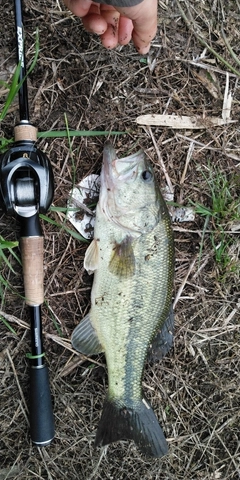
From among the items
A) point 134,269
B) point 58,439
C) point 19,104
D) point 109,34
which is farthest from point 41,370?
point 109,34

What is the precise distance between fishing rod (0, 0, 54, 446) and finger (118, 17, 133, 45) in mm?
486

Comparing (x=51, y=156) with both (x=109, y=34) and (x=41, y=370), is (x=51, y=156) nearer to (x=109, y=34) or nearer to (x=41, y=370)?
(x=109, y=34)

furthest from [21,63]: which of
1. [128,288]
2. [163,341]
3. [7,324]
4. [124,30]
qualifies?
[163,341]

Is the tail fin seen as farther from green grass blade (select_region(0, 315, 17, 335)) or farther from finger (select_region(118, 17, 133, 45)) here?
finger (select_region(118, 17, 133, 45))

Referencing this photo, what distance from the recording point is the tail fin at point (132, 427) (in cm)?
254

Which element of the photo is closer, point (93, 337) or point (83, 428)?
point (93, 337)

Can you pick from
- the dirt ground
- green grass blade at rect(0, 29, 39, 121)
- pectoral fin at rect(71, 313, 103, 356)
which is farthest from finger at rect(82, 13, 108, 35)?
pectoral fin at rect(71, 313, 103, 356)

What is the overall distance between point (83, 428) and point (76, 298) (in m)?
0.75

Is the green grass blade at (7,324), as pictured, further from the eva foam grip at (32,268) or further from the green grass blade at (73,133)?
the green grass blade at (73,133)

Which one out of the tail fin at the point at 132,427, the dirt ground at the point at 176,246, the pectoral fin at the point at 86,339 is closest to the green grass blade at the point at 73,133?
the dirt ground at the point at 176,246

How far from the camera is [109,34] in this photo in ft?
7.82

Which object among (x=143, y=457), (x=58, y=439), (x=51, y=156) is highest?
(x=51, y=156)

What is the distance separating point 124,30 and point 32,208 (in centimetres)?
99

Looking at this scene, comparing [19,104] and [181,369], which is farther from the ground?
[19,104]
